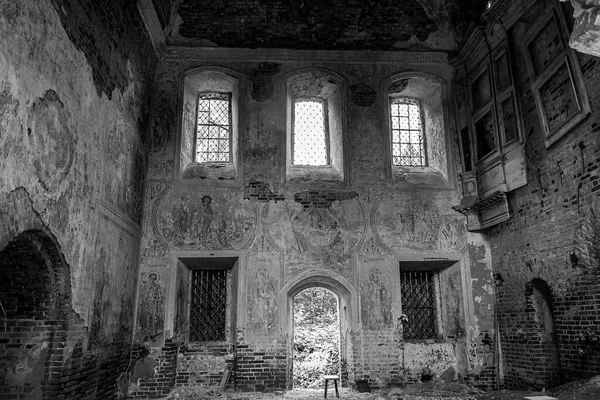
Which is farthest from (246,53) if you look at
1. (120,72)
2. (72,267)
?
(72,267)

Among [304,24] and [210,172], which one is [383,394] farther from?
[304,24]

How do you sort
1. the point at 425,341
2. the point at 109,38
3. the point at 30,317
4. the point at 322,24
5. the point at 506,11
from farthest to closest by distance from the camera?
the point at 322,24 → the point at 425,341 → the point at 506,11 → the point at 109,38 → the point at 30,317

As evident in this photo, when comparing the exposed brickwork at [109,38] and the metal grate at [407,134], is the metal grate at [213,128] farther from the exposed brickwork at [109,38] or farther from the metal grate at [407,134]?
the metal grate at [407,134]

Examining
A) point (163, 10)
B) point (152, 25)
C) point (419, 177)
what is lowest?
point (419, 177)

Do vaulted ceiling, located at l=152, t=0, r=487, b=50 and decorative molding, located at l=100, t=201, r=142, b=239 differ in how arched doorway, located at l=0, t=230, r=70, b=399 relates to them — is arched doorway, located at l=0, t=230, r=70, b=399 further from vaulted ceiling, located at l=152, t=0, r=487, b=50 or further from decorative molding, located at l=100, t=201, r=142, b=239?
vaulted ceiling, located at l=152, t=0, r=487, b=50

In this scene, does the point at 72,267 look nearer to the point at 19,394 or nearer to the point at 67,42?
the point at 19,394

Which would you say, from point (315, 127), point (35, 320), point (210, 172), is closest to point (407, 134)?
point (315, 127)

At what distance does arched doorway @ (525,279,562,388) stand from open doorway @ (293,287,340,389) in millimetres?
4005

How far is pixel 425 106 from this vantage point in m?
11.1

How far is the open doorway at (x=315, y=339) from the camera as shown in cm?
1124

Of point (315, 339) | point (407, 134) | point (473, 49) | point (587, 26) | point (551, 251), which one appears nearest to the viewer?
point (587, 26)

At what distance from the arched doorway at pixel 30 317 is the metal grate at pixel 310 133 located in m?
5.76

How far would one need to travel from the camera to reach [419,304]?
32.4ft

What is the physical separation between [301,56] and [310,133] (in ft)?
5.69
